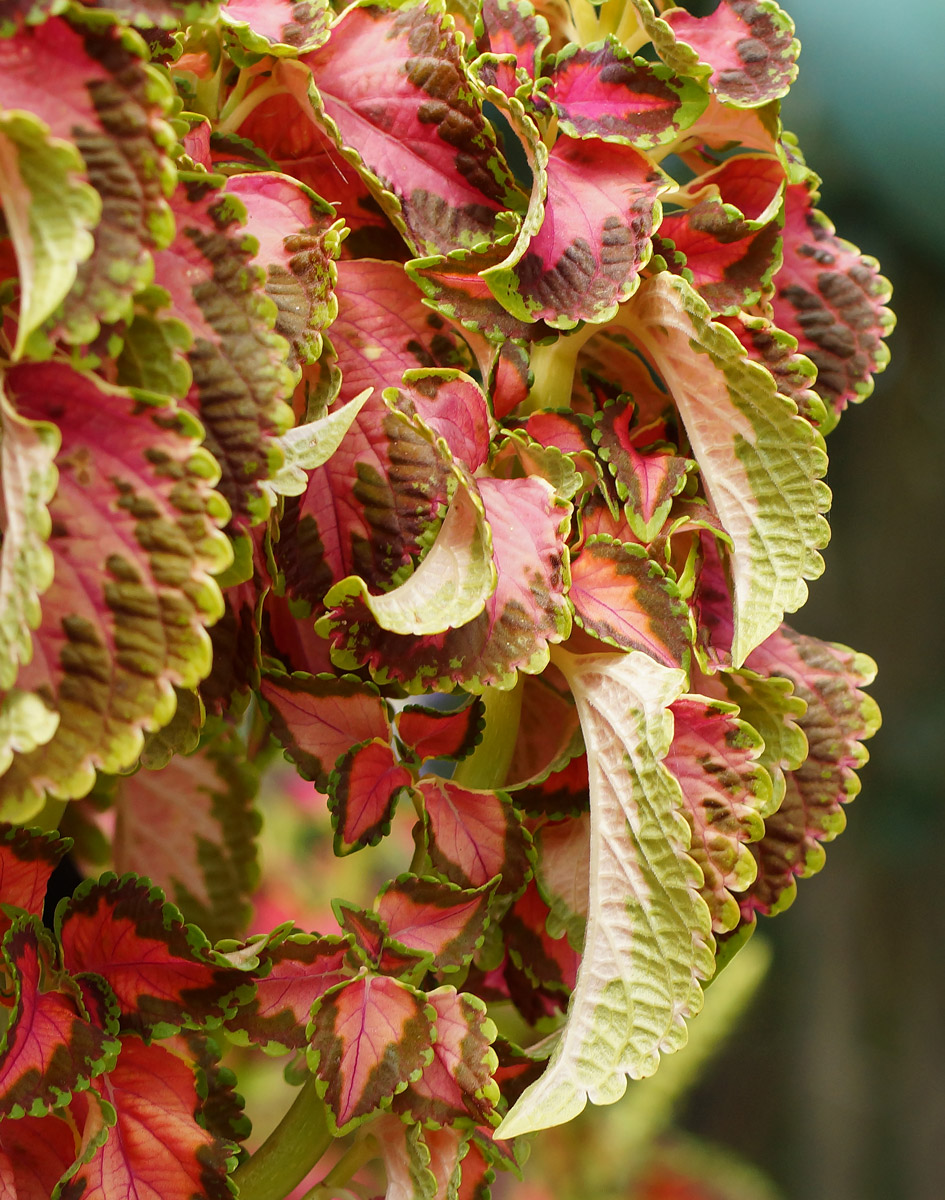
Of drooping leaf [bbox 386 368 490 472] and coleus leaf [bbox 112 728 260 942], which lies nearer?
drooping leaf [bbox 386 368 490 472]

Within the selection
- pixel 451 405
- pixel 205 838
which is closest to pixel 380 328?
pixel 451 405

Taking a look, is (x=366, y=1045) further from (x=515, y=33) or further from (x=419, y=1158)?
(x=515, y=33)

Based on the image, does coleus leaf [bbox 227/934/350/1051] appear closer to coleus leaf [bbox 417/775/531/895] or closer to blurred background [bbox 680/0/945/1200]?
coleus leaf [bbox 417/775/531/895]

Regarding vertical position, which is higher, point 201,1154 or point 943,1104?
point 201,1154

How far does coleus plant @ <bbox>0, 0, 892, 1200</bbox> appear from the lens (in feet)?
1.09

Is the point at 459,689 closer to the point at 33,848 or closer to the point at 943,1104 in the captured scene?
the point at 33,848

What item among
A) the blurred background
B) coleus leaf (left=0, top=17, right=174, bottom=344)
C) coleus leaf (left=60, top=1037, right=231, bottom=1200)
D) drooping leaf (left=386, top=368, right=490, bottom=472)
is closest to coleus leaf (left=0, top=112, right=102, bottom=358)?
coleus leaf (left=0, top=17, right=174, bottom=344)

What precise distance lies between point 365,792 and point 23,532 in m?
0.16

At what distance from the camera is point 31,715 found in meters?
0.25

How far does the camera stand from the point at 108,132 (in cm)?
26

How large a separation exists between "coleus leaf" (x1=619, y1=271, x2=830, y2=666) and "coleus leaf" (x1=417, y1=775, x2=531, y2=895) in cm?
→ 9

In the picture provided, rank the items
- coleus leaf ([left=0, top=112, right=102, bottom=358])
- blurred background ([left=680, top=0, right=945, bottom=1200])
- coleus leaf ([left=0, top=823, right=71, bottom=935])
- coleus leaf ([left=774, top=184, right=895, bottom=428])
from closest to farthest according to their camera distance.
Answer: coleus leaf ([left=0, top=112, right=102, bottom=358]) < coleus leaf ([left=0, top=823, right=71, bottom=935]) < coleus leaf ([left=774, top=184, right=895, bottom=428]) < blurred background ([left=680, top=0, right=945, bottom=1200])

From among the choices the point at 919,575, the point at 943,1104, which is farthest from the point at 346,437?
the point at 943,1104

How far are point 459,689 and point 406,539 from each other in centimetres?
5
